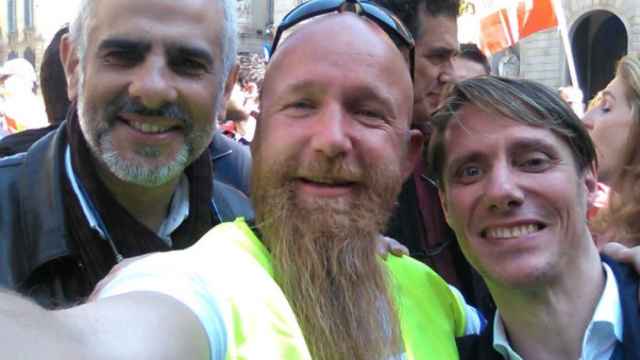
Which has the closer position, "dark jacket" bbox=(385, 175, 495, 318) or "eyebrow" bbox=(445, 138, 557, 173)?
"eyebrow" bbox=(445, 138, 557, 173)

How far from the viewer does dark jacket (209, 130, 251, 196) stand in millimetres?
2945

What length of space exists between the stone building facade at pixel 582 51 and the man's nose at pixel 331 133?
2150 cm

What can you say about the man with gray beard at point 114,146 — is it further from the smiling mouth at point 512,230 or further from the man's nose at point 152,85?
the smiling mouth at point 512,230

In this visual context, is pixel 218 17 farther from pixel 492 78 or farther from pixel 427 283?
pixel 427 283

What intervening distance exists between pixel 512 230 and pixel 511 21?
7.32 meters

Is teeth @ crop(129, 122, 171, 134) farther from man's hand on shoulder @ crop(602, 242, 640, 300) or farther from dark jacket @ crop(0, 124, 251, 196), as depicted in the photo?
man's hand on shoulder @ crop(602, 242, 640, 300)

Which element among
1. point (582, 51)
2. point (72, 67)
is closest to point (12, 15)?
point (582, 51)

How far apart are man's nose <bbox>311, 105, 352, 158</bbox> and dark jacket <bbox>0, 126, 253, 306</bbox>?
664mm

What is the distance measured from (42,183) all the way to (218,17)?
0.66m

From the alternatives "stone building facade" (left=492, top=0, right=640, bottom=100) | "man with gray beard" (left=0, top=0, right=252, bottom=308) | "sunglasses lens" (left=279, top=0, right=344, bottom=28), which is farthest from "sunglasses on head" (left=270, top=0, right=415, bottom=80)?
"stone building facade" (left=492, top=0, right=640, bottom=100)

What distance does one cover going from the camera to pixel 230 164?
9.96 ft

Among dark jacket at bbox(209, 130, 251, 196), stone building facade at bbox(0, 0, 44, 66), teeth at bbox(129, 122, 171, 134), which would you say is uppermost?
teeth at bbox(129, 122, 171, 134)

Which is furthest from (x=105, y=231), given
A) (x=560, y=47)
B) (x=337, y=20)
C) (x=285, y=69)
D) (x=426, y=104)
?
(x=560, y=47)

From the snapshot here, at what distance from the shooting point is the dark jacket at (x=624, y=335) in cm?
188
